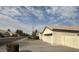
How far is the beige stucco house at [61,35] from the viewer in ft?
8.45

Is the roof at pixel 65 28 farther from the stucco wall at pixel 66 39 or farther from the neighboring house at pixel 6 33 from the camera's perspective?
the neighboring house at pixel 6 33

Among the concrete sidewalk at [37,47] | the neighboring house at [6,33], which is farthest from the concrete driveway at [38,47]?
the neighboring house at [6,33]

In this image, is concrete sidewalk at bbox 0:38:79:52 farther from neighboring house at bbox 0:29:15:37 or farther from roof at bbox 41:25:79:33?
roof at bbox 41:25:79:33

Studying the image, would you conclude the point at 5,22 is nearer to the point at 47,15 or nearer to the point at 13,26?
the point at 13,26

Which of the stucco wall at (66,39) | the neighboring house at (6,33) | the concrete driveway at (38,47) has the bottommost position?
the concrete driveway at (38,47)

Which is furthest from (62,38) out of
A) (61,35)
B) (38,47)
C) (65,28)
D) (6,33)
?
(6,33)

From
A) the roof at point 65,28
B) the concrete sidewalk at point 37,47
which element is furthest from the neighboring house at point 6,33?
the roof at point 65,28

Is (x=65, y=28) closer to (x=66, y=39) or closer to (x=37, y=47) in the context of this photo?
(x=66, y=39)

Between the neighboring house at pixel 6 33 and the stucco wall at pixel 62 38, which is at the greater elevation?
the neighboring house at pixel 6 33

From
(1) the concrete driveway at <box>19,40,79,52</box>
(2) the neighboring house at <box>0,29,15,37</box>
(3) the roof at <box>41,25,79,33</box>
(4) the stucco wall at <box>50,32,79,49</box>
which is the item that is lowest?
(1) the concrete driveway at <box>19,40,79,52</box>

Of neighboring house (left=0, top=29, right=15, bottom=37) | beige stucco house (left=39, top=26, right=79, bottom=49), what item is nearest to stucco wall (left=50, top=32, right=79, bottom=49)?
beige stucco house (left=39, top=26, right=79, bottom=49)

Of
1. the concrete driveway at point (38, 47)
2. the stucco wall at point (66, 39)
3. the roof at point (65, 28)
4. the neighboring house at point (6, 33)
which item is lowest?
the concrete driveway at point (38, 47)

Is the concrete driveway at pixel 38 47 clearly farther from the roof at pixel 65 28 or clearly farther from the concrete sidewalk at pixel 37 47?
the roof at pixel 65 28

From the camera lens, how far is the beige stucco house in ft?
8.45
